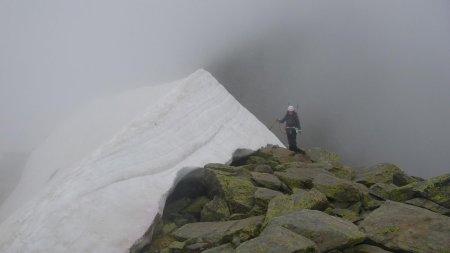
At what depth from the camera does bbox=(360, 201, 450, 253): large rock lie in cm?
801

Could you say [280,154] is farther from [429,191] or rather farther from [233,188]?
[429,191]

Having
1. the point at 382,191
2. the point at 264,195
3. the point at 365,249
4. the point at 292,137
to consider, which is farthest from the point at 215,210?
the point at 292,137

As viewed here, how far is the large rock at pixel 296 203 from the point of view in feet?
30.9

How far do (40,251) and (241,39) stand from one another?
57.2m

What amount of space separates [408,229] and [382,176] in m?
5.71

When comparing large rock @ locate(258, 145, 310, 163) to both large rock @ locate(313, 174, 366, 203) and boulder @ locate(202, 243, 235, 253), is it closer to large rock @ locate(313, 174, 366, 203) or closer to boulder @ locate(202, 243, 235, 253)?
large rock @ locate(313, 174, 366, 203)

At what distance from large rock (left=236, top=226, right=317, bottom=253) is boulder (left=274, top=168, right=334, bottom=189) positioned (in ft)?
13.3

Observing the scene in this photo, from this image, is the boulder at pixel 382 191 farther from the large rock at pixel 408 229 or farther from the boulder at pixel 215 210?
the boulder at pixel 215 210

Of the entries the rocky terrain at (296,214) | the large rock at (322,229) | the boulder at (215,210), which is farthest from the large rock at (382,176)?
the large rock at (322,229)

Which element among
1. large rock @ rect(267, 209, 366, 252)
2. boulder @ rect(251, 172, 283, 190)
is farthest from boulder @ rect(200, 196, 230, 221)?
large rock @ rect(267, 209, 366, 252)

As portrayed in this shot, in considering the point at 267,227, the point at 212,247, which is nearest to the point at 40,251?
the point at 212,247

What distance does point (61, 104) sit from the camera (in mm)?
37375

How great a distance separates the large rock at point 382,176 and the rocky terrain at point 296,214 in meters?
0.04

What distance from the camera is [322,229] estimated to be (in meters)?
7.96
